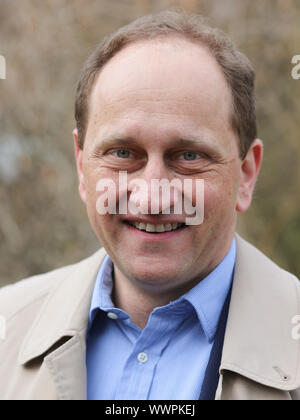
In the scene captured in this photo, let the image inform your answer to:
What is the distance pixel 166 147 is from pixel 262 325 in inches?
29.5

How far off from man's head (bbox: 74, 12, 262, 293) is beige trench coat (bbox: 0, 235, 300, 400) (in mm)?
224

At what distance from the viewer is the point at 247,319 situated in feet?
6.97

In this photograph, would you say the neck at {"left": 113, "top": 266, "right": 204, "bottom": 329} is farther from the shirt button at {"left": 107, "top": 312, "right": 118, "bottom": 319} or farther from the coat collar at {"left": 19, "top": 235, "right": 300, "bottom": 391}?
the coat collar at {"left": 19, "top": 235, "right": 300, "bottom": 391}

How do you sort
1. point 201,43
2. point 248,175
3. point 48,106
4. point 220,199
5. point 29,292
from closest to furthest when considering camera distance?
point 220,199 → point 201,43 → point 248,175 → point 29,292 → point 48,106

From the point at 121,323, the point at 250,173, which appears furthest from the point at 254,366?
the point at 250,173

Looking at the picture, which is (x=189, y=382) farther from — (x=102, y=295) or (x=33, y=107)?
(x=33, y=107)

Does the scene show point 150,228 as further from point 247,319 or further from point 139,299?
point 247,319

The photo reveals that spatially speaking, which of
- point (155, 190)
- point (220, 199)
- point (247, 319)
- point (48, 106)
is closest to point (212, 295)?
point (247, 319)

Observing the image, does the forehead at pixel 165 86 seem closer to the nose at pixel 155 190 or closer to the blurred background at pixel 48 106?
the nose at pixel 155 190

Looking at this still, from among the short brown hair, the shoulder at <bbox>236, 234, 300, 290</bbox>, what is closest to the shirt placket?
the shoulder at <bbox>236, 234, 300, 290</bbox>

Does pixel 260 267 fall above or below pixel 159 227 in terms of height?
below

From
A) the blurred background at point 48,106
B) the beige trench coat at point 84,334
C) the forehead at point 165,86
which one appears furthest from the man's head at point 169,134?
the blurred background at point 48,106

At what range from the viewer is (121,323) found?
231 cm

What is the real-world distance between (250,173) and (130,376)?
3.16ft
